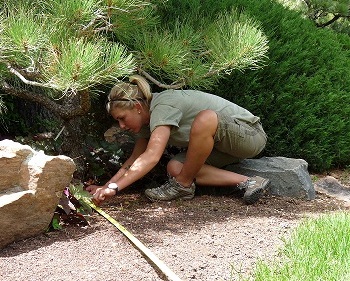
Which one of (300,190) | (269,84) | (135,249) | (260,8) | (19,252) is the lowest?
(19,252)

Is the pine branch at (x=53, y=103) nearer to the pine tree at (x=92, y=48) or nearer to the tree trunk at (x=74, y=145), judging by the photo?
the pine tree at (x=92, y=48)

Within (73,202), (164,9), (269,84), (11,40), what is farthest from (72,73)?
(269,84)

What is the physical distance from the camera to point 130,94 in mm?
3754

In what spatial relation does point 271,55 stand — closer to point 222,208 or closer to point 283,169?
point 283,169

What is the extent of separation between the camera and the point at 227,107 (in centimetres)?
415

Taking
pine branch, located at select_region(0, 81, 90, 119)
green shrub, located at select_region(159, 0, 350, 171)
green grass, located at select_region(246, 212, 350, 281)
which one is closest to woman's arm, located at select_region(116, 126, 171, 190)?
pine branch, located at select_region(0, 81, 90, 119)

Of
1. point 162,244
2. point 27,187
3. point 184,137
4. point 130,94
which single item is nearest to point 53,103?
point 130,94

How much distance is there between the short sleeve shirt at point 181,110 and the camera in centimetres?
375

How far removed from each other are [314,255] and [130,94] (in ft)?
5.20

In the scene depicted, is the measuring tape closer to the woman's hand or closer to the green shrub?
the woman's hand

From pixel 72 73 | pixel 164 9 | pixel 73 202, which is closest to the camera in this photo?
pixel 72 73

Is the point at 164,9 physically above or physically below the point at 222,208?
above

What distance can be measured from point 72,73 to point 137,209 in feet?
3.95

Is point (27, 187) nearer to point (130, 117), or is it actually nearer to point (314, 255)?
point (130, 117)
